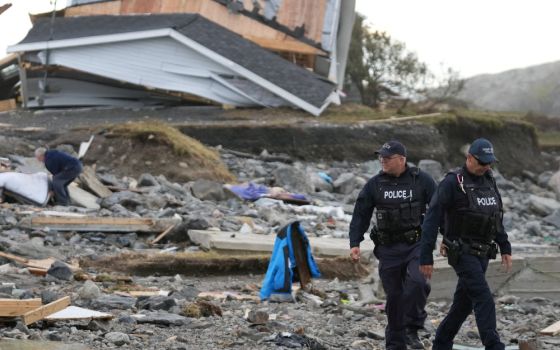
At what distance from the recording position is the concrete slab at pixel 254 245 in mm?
13334

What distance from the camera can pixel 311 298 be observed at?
1041 centimetres

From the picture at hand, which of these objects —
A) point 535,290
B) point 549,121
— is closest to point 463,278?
point 535,290

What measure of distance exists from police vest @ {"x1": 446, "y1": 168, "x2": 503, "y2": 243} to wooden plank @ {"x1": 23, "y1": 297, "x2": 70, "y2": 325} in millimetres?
3073

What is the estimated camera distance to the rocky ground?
7.92m

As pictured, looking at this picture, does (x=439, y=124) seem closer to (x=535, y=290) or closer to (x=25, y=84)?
(x=25, y=84)

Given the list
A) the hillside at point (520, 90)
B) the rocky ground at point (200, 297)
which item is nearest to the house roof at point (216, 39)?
the rocky ground at point (200, 297)

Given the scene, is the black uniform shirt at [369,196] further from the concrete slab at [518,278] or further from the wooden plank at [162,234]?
the wooden plank at [162,234]

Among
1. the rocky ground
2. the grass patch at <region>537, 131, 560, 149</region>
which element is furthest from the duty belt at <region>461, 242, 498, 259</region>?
the grass patch at <region>537, 131, 560, 149</region>

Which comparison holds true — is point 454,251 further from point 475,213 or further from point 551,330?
point 551,330

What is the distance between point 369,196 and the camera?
8.02m

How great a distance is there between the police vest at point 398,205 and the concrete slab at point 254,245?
17.2 ft

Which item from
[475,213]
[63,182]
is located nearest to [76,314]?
[475,213]

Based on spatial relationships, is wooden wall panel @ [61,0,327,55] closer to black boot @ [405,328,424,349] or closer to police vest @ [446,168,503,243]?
black boot @ [405,328,424,349]

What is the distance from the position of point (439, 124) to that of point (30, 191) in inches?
615
